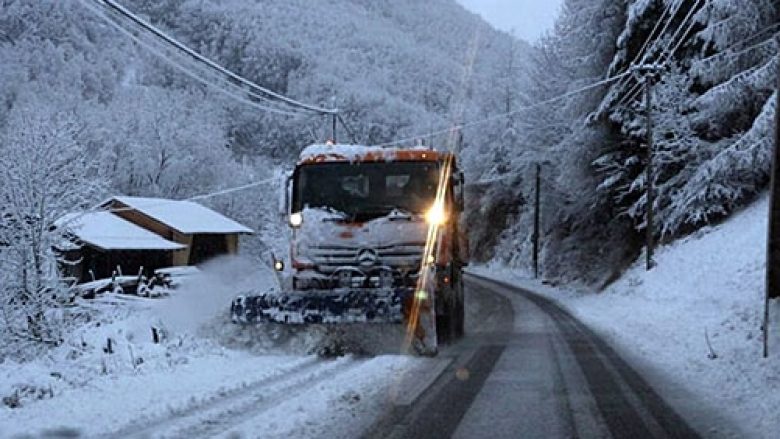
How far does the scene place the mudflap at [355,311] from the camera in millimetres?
11477

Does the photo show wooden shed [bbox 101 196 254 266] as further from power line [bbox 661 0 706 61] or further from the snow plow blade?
the snow plow blade

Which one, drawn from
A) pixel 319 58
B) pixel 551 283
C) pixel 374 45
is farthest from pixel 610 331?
pixel 374 45

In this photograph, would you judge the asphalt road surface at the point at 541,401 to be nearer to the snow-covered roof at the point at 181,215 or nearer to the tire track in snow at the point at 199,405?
the tire track in snow at the point at 199,405

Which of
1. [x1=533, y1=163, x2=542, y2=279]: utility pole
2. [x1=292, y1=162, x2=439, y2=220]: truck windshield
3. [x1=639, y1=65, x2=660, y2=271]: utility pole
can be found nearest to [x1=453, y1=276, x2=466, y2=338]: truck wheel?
[x1=292, y1=162, x2=439, y2=220]: truck windshield

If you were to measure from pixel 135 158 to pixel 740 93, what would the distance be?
51.0 m

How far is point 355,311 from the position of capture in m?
11.5

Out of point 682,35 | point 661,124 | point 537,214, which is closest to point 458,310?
point 661,124

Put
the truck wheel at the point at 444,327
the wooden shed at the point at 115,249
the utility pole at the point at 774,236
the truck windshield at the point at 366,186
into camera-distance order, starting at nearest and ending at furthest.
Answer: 1. the utility pole at the point at 774,236
2. the truck windshield at the point at 366,186
3. the truck wheel at the point at 444,327
4. the wooden shed at the point at 115,249

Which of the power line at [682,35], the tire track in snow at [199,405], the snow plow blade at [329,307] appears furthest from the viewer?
the power line at [682,35]

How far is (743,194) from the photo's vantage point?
25.0 meters

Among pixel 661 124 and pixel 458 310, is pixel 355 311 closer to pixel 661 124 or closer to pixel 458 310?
pixel 458 310

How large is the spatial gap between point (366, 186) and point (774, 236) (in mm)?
5861

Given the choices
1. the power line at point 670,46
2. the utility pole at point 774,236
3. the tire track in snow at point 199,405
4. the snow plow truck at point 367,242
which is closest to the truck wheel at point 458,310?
the snow plow truck at point 367,242

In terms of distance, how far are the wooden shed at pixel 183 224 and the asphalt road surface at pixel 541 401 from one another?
38476 millimetres
